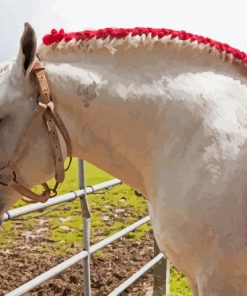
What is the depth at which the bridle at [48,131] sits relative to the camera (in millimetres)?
1891

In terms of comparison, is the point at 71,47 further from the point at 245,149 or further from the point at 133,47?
the point at 245,149

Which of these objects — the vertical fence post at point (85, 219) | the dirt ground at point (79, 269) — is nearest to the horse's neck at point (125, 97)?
A: the vertical fence post at point (85, 219)

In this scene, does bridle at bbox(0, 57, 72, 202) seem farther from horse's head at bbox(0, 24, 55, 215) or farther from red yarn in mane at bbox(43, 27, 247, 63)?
red yarn in mane at bbox(43, 27, 247, 63)

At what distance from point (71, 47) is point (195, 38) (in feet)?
1.73

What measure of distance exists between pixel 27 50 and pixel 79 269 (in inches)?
128

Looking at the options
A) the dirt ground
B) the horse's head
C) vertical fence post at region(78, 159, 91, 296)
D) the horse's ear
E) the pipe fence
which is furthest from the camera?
the dirt ground

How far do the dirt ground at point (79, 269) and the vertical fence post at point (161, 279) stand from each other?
18 centimetres

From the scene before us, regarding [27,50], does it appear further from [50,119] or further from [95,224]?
[95,224]

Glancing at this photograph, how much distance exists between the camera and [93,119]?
1973 mm

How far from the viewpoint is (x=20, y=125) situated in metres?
1.94

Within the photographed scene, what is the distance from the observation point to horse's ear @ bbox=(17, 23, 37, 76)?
5.92ft

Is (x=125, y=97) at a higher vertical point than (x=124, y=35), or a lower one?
lower

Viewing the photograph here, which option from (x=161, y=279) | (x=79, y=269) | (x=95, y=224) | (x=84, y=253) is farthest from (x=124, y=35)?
(x=95, y=224)

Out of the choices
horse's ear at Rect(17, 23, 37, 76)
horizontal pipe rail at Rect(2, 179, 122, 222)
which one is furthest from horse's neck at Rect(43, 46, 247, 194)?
horizontal pipe rail at Rect(2, 179, 122, 222)
